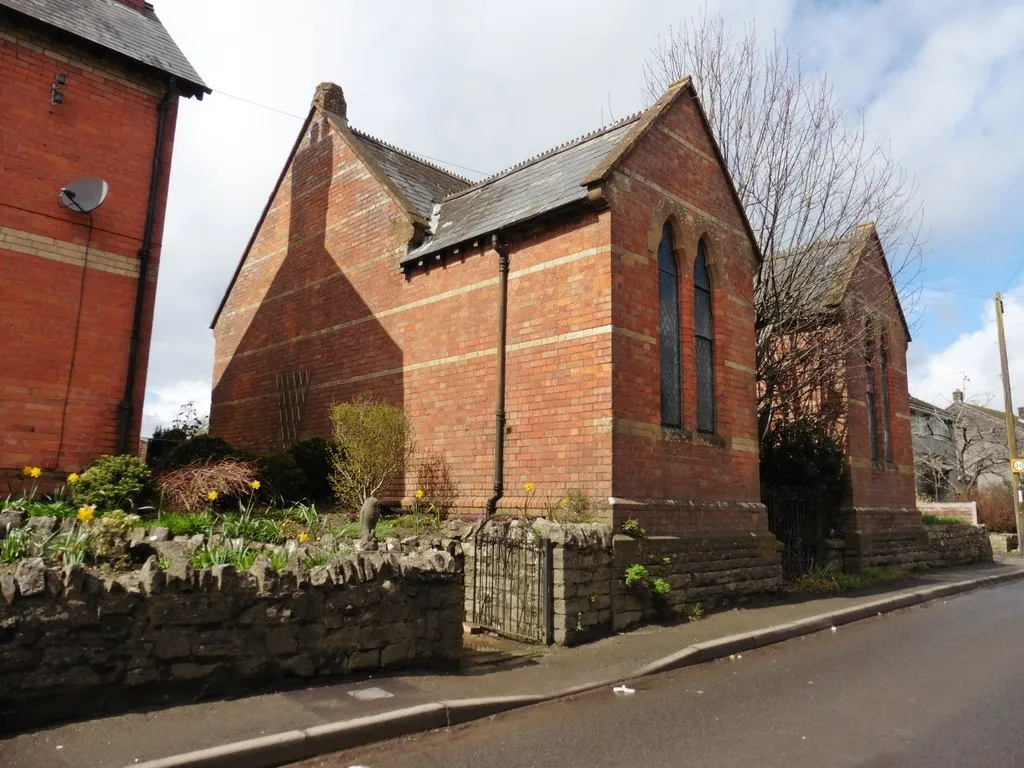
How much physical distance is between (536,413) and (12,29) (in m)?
9.33

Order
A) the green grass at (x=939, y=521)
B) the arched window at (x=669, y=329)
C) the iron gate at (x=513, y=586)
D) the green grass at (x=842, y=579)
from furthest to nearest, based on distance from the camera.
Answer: the green grass at (x=939, y=521) → the green grass at (x=842, y=579) → the arched window at (x=669, y=329) → the iron gate at (x=513, y=586)

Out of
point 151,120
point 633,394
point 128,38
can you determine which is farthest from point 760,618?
point 128,38

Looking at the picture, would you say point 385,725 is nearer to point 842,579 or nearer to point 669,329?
point 669,329

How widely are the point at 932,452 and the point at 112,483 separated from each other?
36.3 metres

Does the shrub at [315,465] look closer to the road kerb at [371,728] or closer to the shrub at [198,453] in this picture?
the shrub at [198,453]

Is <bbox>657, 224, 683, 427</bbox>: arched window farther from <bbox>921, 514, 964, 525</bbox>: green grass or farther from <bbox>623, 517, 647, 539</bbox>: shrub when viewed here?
<bbox>921, 514, 964, 525</bbox>: green grass

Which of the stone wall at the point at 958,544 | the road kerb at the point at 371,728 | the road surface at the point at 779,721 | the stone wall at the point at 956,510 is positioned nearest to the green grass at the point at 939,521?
the stone wall at the point at 958,544

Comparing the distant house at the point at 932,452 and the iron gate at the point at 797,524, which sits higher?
the distant house at the point at 932,452

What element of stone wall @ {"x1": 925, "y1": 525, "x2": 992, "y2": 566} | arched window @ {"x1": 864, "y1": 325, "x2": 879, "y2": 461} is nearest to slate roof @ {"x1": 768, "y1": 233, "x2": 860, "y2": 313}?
arched window @ {"x1": 864, "y1": 325, "x2": 879, "y2": 461}

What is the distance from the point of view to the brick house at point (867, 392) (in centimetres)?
1578

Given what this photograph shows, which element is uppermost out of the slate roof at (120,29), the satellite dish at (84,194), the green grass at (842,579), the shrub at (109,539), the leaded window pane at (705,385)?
the slate roof at (120,29)

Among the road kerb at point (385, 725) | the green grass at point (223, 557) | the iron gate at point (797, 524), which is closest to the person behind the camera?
the road kerb at point (385, 725)

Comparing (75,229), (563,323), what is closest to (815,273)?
(563,323)

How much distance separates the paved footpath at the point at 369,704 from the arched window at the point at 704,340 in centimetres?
349
